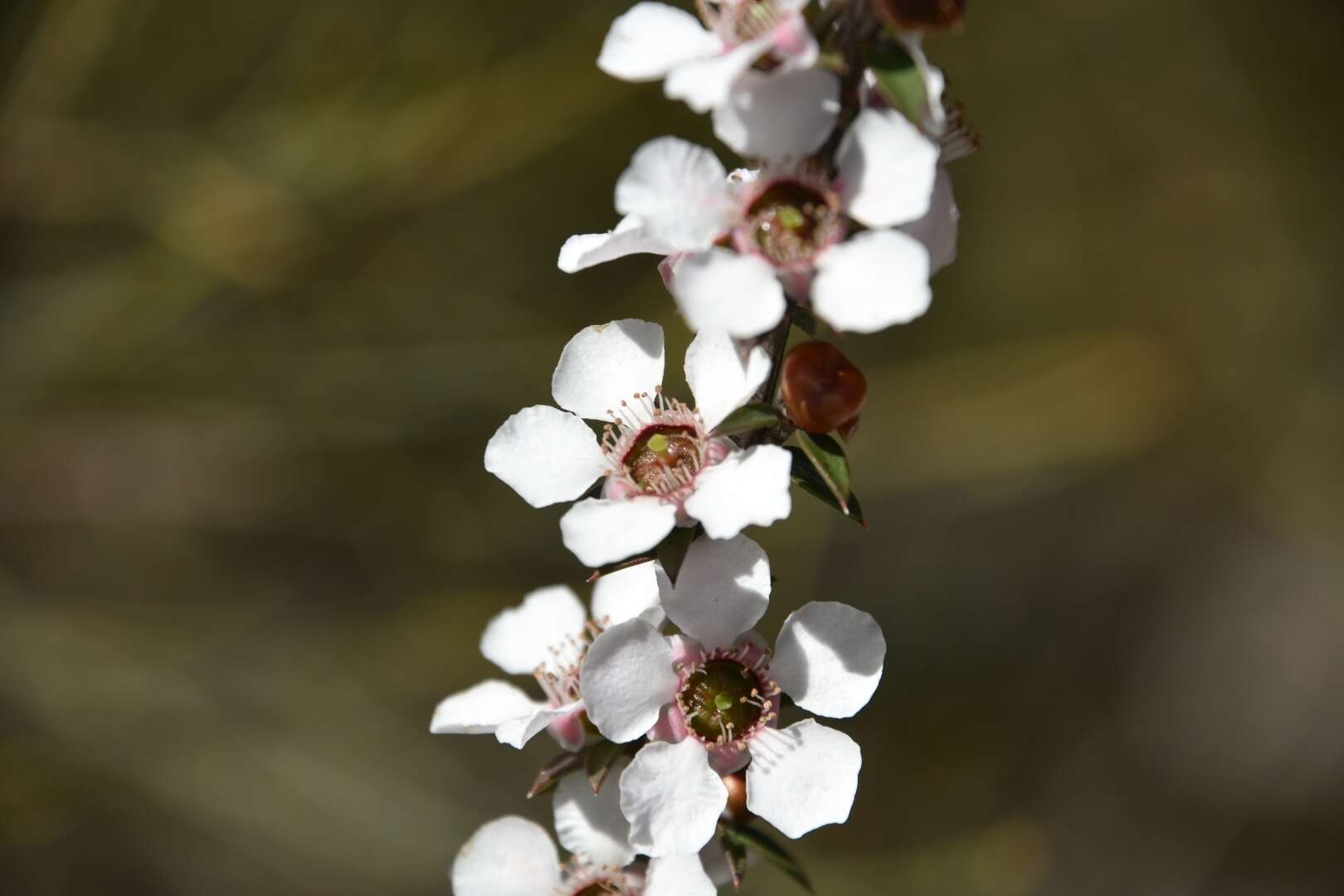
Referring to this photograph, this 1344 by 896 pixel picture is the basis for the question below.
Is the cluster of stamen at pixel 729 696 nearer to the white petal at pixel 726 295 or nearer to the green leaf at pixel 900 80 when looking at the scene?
the white petal at pixel 726 295

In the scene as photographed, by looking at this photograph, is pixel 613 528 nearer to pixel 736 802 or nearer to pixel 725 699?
pixel 725 699

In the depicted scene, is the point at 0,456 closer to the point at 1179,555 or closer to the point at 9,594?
the point at 9,594

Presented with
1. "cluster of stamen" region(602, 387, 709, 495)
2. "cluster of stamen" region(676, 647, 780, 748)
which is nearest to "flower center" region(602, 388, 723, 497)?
"cluster of stamen" region(602, 387, 709, 495)

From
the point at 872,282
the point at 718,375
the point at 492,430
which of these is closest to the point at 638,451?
the point at 718,375

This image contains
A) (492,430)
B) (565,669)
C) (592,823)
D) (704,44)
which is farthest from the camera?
(492,430)

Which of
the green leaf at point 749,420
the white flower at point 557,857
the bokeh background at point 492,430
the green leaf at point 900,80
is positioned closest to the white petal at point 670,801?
the white flower at point 557,857
